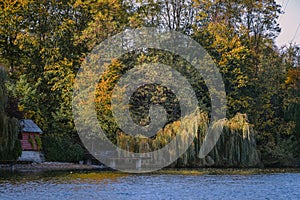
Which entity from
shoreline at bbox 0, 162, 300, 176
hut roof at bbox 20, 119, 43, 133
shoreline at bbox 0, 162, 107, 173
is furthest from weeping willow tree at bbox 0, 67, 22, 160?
hut roof at bbox 20, 119, 43, 133

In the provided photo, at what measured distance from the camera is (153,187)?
22.6 meters

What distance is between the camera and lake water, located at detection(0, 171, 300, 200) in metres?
19.8

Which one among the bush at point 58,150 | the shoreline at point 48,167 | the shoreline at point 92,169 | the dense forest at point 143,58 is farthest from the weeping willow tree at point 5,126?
the bush at point 58,150

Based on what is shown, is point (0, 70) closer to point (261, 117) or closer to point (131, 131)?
point (131, 131)

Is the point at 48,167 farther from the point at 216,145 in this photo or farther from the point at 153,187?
the point at 153,187

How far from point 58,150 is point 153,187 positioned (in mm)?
16580

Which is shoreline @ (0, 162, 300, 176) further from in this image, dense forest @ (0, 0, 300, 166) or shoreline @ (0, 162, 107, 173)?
dense forest @ (0, 0, 300, 166)

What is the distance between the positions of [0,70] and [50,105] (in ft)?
45.0

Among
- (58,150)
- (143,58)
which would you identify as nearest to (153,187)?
(58,150)

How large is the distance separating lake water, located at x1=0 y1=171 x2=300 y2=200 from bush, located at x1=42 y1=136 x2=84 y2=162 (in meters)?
10.3

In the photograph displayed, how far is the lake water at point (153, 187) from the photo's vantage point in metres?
19.8

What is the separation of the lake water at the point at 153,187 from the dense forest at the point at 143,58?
1256cm

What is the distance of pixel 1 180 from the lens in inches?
965

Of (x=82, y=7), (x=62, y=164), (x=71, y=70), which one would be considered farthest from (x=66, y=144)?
(x=82, y=7)
